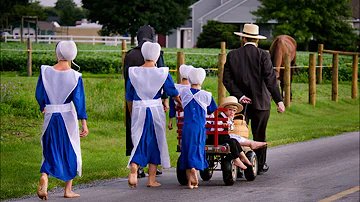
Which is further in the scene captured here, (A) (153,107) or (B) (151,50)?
(A) (153,107)

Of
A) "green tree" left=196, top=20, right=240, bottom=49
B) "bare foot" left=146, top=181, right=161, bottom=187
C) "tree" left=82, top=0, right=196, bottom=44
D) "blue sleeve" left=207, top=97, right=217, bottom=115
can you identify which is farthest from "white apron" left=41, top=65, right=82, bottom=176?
"tree" left=82, top=0, right=196, bottom=44

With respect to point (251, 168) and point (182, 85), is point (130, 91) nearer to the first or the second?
point (182, 85)

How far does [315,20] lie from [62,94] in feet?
169

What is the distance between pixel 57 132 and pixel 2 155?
471 cm

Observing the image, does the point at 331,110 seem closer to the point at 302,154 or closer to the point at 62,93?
the point at 302,154

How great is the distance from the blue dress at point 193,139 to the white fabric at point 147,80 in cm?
52

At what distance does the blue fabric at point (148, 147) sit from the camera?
34.7 feet

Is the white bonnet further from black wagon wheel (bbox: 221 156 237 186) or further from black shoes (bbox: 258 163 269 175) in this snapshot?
black shoes (bbox: 258 163 269 175)

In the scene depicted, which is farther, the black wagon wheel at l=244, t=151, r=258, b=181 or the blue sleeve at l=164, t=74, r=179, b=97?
the black wagon wheel at l=244, t=151, r=258, b=181

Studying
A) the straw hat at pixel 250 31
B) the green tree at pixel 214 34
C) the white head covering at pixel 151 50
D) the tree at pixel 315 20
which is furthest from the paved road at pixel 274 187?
the green tree at pixel 214 34

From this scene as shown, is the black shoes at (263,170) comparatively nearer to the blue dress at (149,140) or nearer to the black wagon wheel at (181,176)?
the black wagon wheel at (181,176)

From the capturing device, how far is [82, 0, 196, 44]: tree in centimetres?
8325

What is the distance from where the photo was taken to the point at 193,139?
1069 cm

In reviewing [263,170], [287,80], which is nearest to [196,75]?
[263,170]
